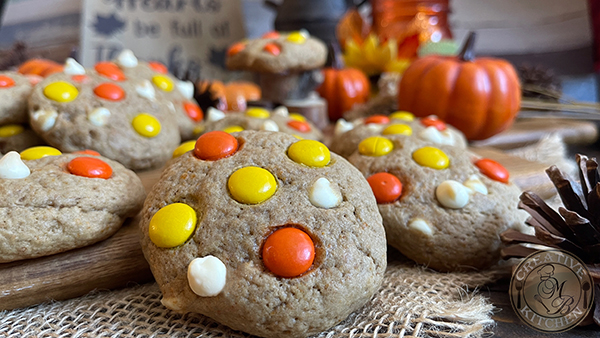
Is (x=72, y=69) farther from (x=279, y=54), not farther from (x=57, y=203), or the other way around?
(x=279, y=54)

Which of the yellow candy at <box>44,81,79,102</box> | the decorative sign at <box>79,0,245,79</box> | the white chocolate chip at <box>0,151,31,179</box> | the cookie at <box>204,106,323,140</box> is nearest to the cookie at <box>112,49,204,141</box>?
the cookie at <box>204,106,323,140</box>

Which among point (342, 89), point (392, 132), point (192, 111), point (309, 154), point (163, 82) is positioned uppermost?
point (309, 154)

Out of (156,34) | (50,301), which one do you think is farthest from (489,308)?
(156,34)

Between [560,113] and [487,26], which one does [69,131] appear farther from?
[487,26]

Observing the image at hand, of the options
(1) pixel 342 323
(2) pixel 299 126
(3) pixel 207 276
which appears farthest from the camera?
(2) pixel 299 126

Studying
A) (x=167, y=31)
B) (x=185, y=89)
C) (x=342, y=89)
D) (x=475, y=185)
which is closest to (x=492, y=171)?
(x=475, y=185)
